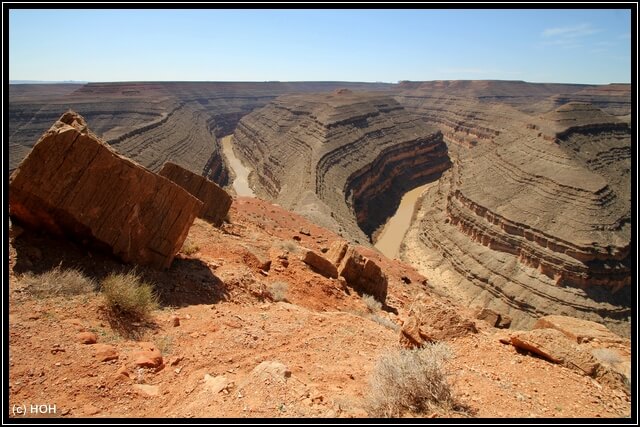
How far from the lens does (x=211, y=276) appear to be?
9109 mm

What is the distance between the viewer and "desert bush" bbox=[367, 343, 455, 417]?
4.63 metres

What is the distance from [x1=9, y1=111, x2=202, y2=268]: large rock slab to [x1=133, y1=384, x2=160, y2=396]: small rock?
3690 mm

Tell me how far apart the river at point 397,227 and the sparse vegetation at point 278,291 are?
2585 centimetres

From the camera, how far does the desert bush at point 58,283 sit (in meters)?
6.21

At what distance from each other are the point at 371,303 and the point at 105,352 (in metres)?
7.92

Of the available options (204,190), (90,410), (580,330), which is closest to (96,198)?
(90,410)

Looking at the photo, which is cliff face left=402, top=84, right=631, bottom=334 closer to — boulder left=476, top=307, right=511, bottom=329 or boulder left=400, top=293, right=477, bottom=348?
boulder left=476, top=307, right=511, bottom=329

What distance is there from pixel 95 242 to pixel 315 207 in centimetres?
2508

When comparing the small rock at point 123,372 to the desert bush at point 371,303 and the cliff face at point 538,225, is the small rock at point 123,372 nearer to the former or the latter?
the desert bush at point 371,303

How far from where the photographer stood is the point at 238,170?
6241cm

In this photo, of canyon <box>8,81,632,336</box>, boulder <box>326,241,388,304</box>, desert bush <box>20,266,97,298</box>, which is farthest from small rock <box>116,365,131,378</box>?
canyon <box>8,81,632,336</box>

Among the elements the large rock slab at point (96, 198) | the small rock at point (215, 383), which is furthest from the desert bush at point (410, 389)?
the large rock slab at point (96, 198)

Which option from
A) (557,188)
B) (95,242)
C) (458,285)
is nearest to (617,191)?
(557,188)

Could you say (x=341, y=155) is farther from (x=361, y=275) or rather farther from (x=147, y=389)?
(x=147, y=389)
